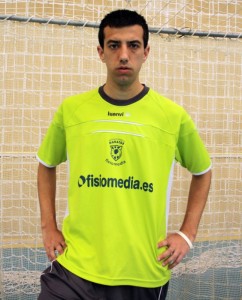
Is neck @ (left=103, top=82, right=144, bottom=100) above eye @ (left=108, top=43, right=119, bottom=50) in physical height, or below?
below

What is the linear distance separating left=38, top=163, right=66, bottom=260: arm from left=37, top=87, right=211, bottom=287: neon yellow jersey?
3.2 inches

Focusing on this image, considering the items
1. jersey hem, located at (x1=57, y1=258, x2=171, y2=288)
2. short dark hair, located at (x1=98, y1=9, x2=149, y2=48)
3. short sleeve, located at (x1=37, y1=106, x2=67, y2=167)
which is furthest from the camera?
short sleeve, located at (x1=37, y1=106, x2=67, y2=167)

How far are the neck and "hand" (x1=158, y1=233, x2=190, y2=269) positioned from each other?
0.51 m

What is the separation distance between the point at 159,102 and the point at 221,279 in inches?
110

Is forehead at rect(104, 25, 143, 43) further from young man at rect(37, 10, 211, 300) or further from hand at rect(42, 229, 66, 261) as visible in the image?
hand at rect(42, 229, 66, 261)

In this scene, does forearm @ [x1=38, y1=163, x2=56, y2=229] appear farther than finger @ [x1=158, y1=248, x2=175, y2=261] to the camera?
Yes

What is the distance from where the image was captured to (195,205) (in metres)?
1.64

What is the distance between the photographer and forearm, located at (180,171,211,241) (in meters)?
1.62

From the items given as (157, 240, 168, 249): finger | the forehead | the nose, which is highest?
the forehead

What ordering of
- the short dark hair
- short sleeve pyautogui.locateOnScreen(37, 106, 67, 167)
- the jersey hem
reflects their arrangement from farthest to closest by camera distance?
short sleeve pyautogui.locateOnScreen(37, 106, 67, 167) < the short dark hair < the jersey hem

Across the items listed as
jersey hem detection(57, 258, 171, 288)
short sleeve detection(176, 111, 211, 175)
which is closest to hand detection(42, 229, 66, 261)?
jersey hem detection(57, 258, 171, 288)

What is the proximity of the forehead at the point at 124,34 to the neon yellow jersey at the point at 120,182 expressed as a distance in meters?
0.19

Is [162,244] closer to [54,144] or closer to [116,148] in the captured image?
[116,148]

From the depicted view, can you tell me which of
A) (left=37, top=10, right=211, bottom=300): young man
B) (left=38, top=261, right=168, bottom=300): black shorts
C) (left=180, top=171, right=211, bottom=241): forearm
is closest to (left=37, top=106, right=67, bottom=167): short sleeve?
(left=37, top=10, right=211, bottom=300): young man
